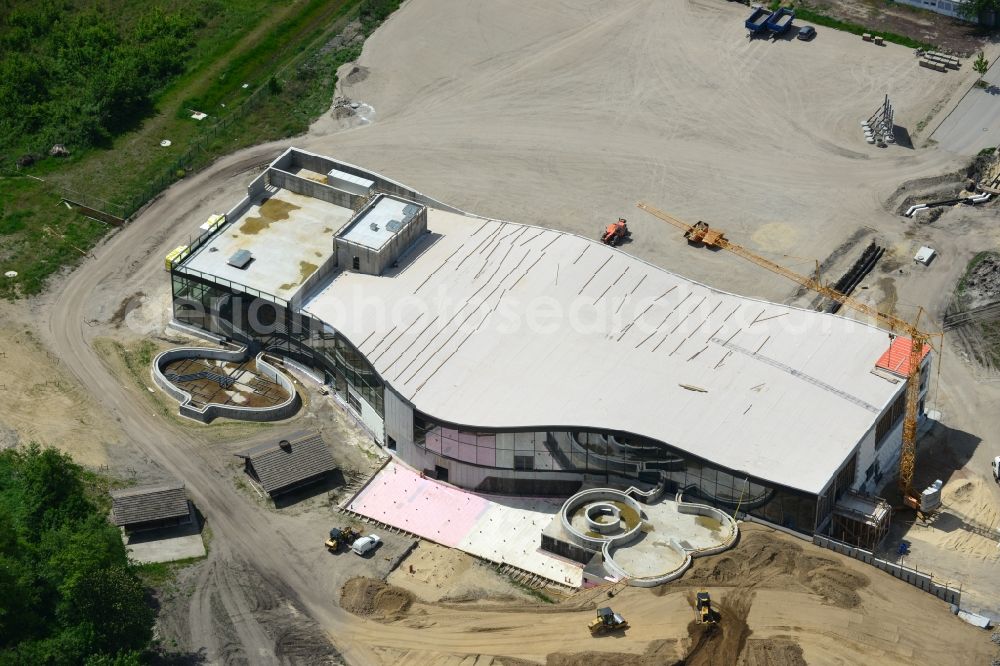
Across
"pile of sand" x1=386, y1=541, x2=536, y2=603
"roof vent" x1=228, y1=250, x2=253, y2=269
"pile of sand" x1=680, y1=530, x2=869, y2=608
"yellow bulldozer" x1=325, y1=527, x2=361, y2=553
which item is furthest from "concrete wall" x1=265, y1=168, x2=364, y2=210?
"pile of sand" x1=680, y1=530, x2=869, y2=608

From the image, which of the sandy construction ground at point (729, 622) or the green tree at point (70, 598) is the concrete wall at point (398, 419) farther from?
the green tree at point (70, 598)

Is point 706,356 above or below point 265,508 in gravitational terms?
above

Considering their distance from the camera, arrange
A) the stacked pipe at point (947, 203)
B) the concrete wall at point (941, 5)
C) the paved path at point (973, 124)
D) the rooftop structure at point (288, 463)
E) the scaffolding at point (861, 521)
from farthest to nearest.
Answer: the concrete wall at point (941, 5) → the paved path at point (973, 124) → the stacked pipe at point (947, 203) → the rooftop structure at point (288, 463) → the scaffolding at point (861, 521)

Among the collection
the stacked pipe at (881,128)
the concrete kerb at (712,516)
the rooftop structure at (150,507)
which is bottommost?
the rooftop structure at (150,507)

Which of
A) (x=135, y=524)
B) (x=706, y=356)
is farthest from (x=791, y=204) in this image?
(x=135, y=524)

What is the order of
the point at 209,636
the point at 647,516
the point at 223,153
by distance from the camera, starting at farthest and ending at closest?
the point at 223,153
the point at 647,516
the point at 209,636

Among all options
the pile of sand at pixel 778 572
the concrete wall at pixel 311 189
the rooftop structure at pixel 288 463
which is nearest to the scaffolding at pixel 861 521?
the pile of sand at pixel 778 572

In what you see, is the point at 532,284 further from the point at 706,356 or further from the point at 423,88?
the point at 423,88

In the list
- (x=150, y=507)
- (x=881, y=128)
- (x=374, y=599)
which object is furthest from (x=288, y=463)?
(x=881, y=128)
